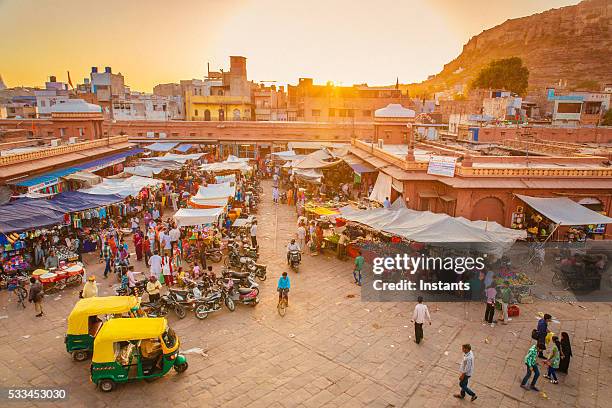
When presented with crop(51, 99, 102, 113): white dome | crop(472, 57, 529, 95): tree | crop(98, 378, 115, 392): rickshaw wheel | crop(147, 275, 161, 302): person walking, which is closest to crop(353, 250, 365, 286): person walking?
crop(147, 275, 161, 302): person walking

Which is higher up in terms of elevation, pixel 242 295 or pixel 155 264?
pixel 155 264

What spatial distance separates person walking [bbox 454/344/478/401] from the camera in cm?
775

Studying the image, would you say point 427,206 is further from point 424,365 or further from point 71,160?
point 71,160

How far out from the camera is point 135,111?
48469 mm

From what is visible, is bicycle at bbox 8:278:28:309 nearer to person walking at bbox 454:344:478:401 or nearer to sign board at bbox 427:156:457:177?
person walking at bbox 454:344:478:401

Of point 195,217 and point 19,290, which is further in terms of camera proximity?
point 195,217

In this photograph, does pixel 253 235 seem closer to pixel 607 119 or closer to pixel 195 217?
pixel 195 217

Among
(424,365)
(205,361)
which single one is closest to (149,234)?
(205,361)

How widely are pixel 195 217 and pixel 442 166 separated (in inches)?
379

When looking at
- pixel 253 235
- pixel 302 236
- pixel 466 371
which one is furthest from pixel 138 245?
pixel 466 371

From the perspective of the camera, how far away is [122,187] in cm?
1906

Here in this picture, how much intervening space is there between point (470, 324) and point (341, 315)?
3319 millimetres

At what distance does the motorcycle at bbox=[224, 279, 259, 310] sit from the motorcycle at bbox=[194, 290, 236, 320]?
14cm

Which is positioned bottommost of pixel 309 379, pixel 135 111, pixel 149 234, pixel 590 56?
pixel 309 379
